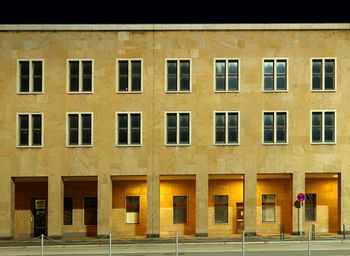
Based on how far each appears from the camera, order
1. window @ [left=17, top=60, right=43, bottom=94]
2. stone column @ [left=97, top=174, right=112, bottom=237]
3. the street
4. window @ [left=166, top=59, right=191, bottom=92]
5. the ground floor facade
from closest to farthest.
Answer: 1. the street
2. stone column @ [left=97, top=174, right=112, bottom=237]
3. window @ [left=17, top=60, right=43, bottom=94]
4. window @ [left=166, top=59, right=191, bottom=92]
5. the ground floor facade

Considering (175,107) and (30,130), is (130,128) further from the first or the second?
(30,130)

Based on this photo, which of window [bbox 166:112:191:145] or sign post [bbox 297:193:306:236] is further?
window [bbox 166:112:191:145]

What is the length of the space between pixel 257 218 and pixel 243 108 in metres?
8.32

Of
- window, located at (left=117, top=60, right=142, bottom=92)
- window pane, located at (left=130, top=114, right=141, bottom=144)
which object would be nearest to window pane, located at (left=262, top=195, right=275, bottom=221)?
window pane, located at (left=130, top=114, right=141, bottom=144)

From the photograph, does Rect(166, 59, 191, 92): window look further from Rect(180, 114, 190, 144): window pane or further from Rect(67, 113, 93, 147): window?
Rect(67, 113, 93, 147): window

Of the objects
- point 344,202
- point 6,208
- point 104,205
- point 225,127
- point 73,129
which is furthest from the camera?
point 225,127

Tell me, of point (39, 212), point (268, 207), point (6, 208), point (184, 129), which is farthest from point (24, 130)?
point (268, 207)

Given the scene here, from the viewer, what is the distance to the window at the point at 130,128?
35875 millimetres

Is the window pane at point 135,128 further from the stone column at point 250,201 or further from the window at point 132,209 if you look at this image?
the stone column at point 250,201

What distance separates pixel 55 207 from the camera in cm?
3512

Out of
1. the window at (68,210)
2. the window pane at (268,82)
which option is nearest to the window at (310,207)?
the window pane at (268,82)

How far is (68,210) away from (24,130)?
6.94 meters

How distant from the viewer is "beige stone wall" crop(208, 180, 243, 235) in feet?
124

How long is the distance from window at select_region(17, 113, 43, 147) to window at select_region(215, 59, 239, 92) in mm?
12631
